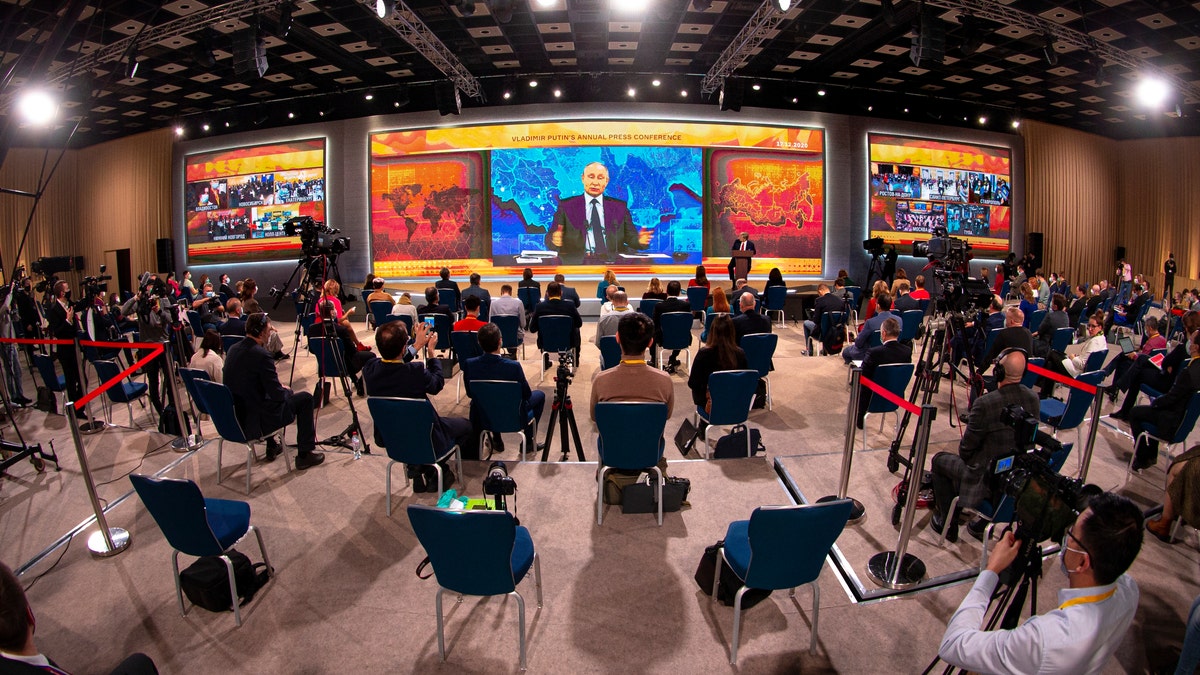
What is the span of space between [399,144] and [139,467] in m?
10.4

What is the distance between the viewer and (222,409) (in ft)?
13.5

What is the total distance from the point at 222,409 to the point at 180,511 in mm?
1582

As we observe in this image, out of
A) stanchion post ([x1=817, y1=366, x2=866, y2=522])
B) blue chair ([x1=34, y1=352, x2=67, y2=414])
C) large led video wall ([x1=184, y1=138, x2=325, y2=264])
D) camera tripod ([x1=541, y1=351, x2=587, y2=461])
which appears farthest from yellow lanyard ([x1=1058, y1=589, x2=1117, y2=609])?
large led video wall ([x1=184, y1=138, x2=325, y2=264])

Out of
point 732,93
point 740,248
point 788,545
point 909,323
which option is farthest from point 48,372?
point 732,93

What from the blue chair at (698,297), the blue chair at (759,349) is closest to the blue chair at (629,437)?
the blue chair at (759,349)

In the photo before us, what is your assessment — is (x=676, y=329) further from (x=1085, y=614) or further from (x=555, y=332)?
(x=1085, y=614)

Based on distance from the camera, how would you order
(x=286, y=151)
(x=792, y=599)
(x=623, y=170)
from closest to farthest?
(x=792, y=599), (x=623, y=170), (x=286, y=151)

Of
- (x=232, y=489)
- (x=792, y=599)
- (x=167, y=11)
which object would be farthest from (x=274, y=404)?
(x=167, y=11)

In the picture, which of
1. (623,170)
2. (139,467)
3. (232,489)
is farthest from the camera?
(623,170)

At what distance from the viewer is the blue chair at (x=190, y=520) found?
2.66 m

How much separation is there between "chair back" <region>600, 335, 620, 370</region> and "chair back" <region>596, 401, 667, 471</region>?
2.48m

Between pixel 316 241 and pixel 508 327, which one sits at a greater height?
pixel 316 241

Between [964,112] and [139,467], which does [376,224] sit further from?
[964,112]

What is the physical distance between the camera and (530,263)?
538 inches
